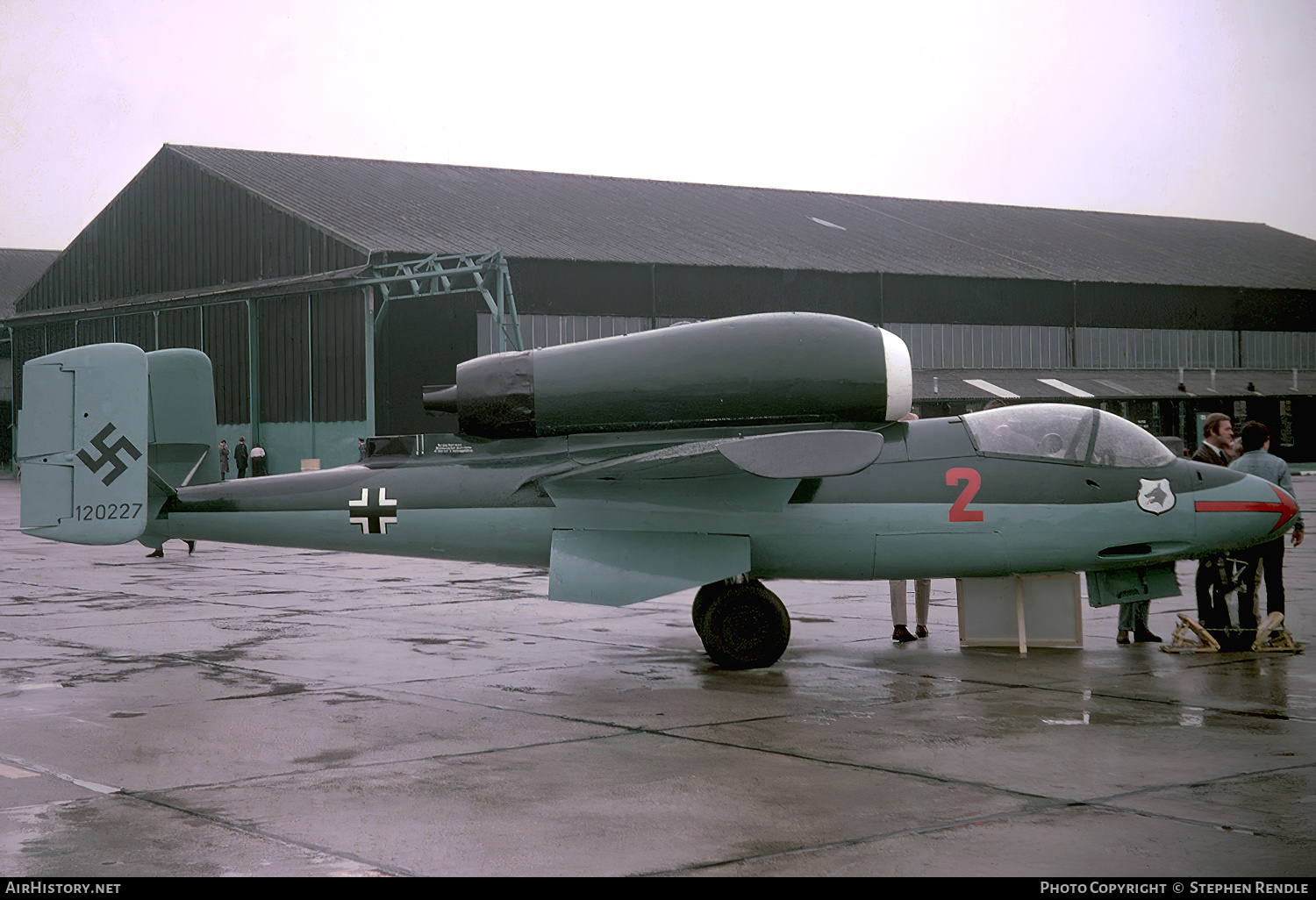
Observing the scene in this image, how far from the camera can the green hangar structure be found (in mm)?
40562

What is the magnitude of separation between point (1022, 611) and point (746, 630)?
8.60ft

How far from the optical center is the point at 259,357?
43.1 m

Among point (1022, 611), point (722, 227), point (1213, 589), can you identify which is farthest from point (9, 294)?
point (1213, 589)

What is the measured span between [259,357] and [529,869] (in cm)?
4003

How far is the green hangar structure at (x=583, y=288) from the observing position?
40562 millimetres

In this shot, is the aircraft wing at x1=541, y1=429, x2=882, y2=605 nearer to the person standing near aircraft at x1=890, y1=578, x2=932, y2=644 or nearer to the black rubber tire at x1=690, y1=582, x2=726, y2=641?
the black rubber tire at x1=690, y1=582, x2=726, y2=641

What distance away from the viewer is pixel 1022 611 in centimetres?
1159

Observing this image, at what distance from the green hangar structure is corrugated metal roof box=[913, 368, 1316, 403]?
0.55 feet

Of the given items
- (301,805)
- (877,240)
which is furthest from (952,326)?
(301,805)

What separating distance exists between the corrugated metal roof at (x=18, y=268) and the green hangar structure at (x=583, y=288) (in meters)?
19.7

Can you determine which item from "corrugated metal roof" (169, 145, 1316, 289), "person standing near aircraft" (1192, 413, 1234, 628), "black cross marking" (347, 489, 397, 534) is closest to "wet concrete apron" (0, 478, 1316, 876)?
"person standing near aircraft" (1192, 413, 1234, 628)
